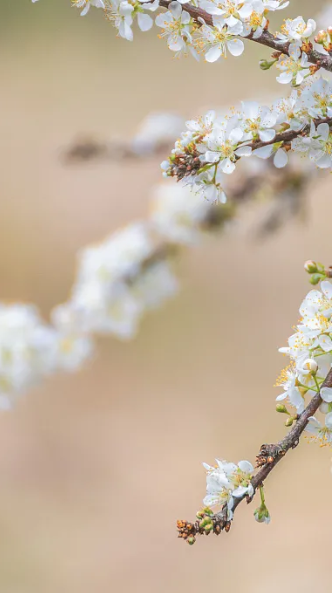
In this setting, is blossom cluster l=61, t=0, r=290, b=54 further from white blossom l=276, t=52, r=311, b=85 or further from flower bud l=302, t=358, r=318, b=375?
flower bud l=302, t=358, r=318, b=375

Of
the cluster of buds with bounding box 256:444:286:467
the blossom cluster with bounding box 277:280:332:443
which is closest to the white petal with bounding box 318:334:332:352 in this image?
the blossom cluster with bounding box 277:280:332:443

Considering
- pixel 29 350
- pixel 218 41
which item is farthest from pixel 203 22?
pixel 29 350

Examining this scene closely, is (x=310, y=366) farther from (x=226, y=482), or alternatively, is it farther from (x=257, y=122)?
(x=257, y=122)

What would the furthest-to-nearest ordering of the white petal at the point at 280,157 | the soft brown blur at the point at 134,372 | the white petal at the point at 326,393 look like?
1. the soft brown blur at the point at 134,372
2. the white petal at the point at 280,157
3. the white petal at the point at 326,393

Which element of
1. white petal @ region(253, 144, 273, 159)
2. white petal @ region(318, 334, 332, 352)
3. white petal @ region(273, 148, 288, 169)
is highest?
white petal @ region(253, 144, 273, 159)

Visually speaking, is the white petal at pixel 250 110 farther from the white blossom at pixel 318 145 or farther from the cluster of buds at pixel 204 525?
the cluster of buds at pixel 204 525

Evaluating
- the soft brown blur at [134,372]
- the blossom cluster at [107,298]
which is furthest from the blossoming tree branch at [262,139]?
the soft brown blur at [134,372]
